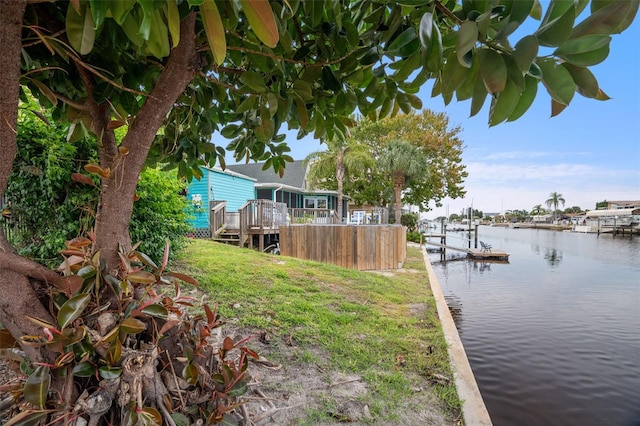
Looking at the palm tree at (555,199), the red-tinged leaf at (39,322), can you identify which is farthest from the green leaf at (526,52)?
the palm tree at (555,199)

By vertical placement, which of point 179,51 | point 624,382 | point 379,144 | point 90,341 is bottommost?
point 624,382

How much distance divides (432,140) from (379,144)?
3.82m

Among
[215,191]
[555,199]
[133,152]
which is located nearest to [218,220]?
[215,191]

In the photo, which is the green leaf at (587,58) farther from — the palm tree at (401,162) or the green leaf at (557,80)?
the palm tree at (401,162)

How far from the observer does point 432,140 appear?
74.0ft

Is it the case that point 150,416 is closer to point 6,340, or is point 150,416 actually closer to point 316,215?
point 6,340

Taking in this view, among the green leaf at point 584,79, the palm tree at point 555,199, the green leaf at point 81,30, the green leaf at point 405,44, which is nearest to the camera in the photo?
the green leaf at point 584,79

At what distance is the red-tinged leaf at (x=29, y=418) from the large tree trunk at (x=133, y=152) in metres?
0.49

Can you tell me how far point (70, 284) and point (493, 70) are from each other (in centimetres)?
141

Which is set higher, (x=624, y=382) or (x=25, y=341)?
(x=25, y=341)

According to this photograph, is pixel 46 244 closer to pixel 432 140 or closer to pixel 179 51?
pixel 179 51

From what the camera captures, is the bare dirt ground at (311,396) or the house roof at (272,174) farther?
the house roof at (272,174)

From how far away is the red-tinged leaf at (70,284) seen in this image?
41.5 inches

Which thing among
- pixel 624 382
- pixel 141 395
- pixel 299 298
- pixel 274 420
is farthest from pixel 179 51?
pixel 624 382
